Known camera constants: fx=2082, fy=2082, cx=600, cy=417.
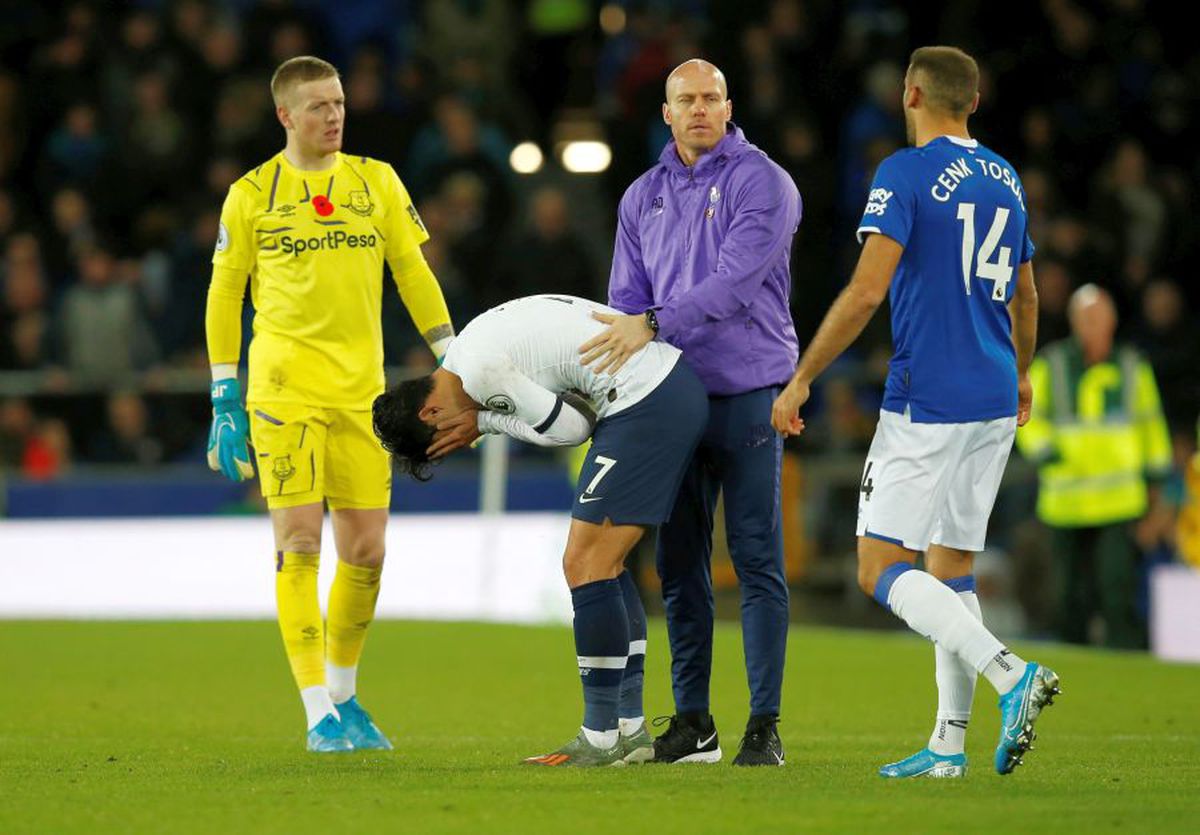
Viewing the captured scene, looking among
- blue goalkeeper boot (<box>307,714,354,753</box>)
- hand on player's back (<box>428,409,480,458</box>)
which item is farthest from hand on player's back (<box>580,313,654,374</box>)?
blue goalkeeper boot (<box>307,714,354,753</box>)

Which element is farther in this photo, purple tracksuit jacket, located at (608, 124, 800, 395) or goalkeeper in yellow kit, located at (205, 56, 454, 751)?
goalkeeper in yellow kit, located at (205, 56, 454, 751)

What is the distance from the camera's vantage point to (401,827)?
5520mm

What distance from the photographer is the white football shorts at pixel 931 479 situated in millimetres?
6539

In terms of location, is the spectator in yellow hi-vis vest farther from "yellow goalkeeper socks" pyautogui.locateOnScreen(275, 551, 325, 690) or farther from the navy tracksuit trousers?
"yellow goalkeeper socks" pyautogui.locateOnScreen(275, 551, 325, 690)

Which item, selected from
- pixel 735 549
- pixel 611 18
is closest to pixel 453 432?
pixel 735 549

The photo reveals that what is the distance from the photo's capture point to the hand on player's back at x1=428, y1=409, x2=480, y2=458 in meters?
6.84

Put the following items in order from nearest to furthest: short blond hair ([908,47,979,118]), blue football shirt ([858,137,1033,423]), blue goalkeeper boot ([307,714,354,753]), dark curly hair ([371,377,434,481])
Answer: blue football shirt ([858,137,1033,423]), short blond hair ([908,47,979,118]), dark curly hair ([371,377,434,481]), blue goalkeeper boot ([307,714,354,753])

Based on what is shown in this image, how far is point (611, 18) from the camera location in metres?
19.8

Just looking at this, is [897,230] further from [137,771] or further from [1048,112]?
[1048,112]

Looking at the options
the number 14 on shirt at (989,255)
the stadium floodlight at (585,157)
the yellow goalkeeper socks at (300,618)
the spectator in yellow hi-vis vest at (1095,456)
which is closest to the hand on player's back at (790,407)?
the number 14 on shirt at (989,255)

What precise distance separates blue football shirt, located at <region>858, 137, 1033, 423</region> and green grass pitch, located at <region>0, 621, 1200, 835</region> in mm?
1221

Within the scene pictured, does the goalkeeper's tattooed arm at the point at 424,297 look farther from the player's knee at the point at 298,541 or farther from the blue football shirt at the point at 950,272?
the blue football shirt at the point at 950,272

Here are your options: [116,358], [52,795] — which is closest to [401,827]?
[52,795]

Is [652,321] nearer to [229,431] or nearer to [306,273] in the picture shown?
[306,273]
